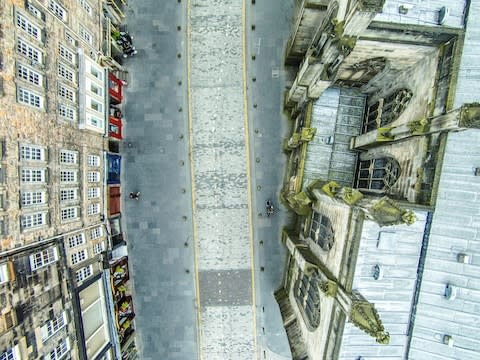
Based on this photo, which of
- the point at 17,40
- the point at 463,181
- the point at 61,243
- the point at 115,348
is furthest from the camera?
the point at 115,348

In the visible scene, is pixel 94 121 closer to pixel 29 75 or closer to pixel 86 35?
pixel 29 75

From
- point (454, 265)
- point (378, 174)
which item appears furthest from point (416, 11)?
point (454, 265)

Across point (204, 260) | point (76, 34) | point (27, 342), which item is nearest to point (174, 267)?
point (204, 260)

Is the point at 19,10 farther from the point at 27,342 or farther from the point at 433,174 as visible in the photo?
the point at 433,174

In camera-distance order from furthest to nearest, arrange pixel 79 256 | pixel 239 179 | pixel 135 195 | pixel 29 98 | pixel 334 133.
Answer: pixel 239 179
pixel 135 195
pixel 334 133
pixel 79 256
pixel 29 98

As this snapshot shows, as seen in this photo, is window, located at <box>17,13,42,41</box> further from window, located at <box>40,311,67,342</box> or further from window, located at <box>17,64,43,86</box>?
window, located at <box>40,311,67,342</box>

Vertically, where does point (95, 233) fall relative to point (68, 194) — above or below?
below

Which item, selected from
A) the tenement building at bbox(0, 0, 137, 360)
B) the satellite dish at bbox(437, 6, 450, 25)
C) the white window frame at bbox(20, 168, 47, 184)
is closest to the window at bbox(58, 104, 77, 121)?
the tenement building at bbox(0, 0, 137, 360)
